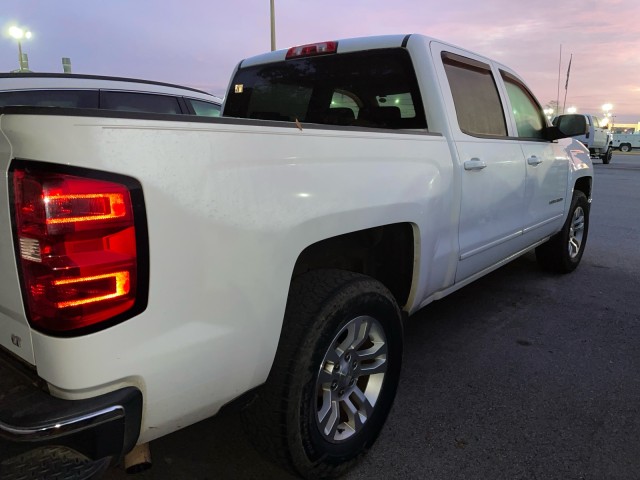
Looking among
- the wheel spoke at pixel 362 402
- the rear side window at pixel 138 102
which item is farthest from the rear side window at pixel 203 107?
the wheel spoke at pixel 362 402

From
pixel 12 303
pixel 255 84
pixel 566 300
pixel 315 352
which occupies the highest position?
pixel 255 84

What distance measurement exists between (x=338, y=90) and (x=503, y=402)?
2.17 m

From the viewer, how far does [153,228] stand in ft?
4.80

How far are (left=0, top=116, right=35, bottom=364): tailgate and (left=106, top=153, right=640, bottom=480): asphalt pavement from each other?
1020mm

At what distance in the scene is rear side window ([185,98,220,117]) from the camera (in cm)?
595

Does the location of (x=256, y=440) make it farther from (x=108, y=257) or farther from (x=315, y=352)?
(x=108, y=257)

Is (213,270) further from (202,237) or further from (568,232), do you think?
(568,232)

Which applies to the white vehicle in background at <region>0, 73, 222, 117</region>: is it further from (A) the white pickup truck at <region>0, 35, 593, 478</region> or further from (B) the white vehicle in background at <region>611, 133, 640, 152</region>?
(B) the white vehicle in background at <region>611, 133, 640, 152</region>

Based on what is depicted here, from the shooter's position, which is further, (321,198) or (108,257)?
(321,198)

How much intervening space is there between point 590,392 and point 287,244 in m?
2.21

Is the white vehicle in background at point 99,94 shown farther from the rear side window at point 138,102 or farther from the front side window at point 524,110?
the front side window at point 524,110

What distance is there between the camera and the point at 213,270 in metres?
1.62

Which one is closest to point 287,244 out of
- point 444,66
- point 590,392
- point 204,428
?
point 204,428

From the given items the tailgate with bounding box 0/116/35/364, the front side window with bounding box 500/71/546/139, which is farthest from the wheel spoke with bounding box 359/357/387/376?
the front side window with bounding box 500/71/546/139
